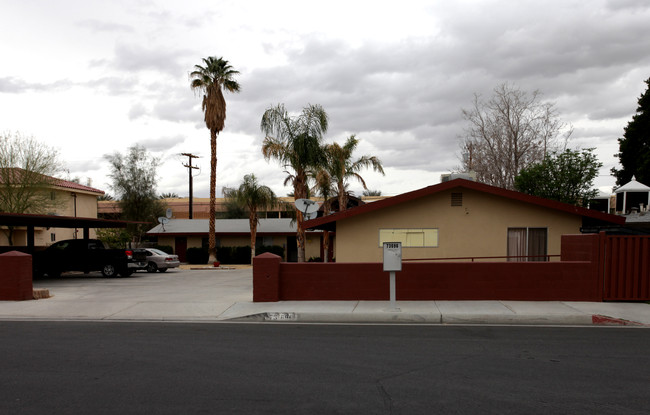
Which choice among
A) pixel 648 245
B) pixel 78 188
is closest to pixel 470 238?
pixel 648 245

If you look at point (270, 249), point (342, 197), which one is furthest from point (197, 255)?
point (342, 197)

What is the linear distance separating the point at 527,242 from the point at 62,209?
119 ft

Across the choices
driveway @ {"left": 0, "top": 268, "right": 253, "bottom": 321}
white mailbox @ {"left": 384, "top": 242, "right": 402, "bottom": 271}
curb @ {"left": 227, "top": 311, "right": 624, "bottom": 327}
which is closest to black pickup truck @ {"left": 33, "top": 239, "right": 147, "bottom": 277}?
driveway @ {"left": 0, "top": 268, "right": 253, "bottom": 321}

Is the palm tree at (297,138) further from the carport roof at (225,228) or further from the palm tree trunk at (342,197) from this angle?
the carport roof at (225,228)

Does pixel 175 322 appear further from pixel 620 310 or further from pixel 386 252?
pixel 620 310

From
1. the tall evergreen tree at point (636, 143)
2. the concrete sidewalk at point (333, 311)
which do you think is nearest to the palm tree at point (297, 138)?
the concrete sidewalk at point (333, 311)

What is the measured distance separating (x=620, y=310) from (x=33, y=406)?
11396 mm

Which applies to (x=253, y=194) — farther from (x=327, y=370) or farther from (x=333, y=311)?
(x=327, y=370)

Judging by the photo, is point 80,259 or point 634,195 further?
point 634,195

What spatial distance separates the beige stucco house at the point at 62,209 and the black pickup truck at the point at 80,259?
1259 centimetres

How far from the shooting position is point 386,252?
40.3 feet

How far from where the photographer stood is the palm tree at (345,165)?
31.4 meters

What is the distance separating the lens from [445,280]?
13.5 meters

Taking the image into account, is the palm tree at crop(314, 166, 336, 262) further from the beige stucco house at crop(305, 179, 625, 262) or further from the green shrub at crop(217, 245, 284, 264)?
the beige stucco house at crop(305, 179, 625, 262)
